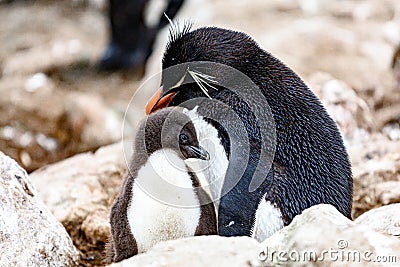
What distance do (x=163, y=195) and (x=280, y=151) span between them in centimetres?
41

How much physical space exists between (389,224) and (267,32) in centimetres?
468

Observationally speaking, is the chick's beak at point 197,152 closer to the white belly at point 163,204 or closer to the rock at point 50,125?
the white belly at point 163,204

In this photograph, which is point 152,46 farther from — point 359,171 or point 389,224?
point 389,224

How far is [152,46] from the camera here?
8.48 meters

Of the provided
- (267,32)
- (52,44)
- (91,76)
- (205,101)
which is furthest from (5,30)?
(205,101)

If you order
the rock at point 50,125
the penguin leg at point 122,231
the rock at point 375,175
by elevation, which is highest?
the penguin leg at point 122,231

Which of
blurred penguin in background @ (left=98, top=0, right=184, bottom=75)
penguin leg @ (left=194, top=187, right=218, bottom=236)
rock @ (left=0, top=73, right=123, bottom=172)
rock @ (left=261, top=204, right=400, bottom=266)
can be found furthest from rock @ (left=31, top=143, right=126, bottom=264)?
blurred penguin in background @ (left=98, top=0, right=184, bottom=75)

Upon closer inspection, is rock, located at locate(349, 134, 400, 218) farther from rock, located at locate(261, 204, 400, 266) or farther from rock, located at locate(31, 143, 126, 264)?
rock, located at locate(261, 204, 400, 266)

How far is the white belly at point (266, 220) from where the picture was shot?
2213 mm

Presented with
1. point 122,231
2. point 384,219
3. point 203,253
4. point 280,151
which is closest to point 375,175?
point 384,219

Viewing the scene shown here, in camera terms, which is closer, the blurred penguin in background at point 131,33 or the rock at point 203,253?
the rock at point 203,253

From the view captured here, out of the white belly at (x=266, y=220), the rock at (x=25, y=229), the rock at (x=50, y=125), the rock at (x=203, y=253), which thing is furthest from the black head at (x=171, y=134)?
the rock at (x=50, y=125)

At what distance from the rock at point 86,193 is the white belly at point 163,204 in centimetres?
58

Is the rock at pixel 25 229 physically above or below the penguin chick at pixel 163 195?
below
